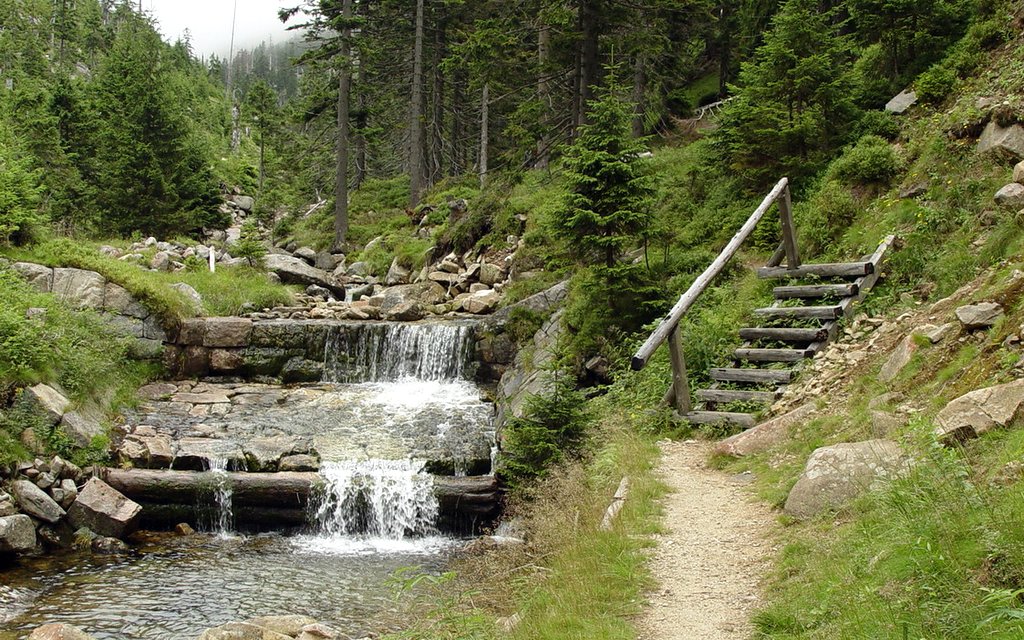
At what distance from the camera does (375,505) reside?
11586mm

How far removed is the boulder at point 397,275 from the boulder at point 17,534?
49.1ft

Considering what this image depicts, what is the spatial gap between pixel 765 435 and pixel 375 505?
6812mm

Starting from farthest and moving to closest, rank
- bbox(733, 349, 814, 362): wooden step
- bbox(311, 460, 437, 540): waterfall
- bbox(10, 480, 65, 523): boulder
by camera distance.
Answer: bbox(311, 460, 437, 540): waterfall
bbox(10, 480, 65, 523): boulder
bbox(733, 349, 814, 362): wooden step

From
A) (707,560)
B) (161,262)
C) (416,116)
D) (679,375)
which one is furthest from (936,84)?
(416,116)

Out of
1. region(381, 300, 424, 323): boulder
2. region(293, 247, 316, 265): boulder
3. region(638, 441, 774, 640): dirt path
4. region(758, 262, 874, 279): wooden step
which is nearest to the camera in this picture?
region(638, 441, 774, 640): dirt path

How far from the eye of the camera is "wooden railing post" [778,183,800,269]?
33.8 ft

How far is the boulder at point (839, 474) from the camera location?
506 cm

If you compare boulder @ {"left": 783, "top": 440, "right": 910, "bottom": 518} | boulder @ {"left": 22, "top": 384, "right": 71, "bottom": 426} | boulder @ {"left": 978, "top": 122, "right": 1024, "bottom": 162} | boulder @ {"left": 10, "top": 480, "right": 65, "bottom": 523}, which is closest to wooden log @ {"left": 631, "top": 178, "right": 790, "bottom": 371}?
boulder @ {"left": 978, "top": 122, "right": 1024, "bottom": 162}

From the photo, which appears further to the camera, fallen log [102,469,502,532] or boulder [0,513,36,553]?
fallen log [102,469,502,532]

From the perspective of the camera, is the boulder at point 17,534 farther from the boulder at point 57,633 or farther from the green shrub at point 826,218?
the green shrub at point 826,218

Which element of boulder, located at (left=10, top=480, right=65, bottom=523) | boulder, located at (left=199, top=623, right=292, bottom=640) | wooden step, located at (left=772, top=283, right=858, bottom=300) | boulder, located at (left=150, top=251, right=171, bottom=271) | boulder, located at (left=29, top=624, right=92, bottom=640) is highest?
boulder, located at (left=150, top=251, right=171, bottom=271)

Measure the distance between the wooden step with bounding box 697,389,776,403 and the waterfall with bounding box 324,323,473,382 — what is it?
29.2ft

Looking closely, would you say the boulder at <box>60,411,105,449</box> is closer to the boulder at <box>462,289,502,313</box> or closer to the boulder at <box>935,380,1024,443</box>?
the boulder at <box>462,289,502,313</box>

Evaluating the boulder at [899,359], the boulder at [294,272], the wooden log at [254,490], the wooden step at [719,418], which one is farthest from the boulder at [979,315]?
the boulder at [294,272]
